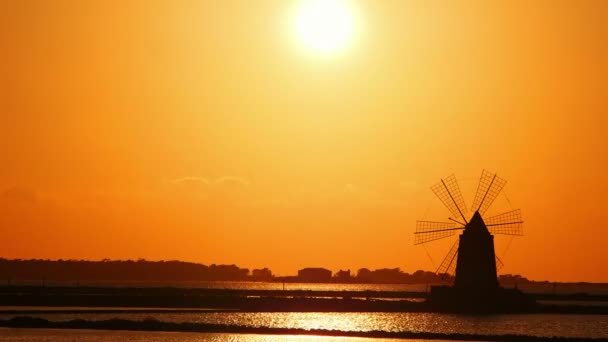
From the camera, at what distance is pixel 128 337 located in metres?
53.5

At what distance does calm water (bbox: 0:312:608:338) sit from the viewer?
6300 centimetres

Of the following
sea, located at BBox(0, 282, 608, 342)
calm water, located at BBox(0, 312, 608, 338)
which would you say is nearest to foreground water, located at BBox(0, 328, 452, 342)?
sea, located at BBox(0, 282, 608, 342)

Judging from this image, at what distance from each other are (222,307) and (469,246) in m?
23.8

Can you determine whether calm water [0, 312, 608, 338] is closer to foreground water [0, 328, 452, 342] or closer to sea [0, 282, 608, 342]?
sea [0, 282, 608, 342]

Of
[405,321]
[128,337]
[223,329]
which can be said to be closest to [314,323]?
[405,321]

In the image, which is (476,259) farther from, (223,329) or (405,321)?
(223,329)

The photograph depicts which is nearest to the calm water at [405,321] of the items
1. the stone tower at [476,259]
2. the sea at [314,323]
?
the sea at [314,323]

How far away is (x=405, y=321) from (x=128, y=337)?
2314 cm

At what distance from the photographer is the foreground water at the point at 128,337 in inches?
2021

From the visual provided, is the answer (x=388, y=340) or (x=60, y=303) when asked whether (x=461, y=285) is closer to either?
(x=388, y=340)

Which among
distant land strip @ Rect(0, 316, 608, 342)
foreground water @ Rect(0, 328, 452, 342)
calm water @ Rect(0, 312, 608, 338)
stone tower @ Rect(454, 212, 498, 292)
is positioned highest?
stone tower @ Rect(454, 212, 498, 292)

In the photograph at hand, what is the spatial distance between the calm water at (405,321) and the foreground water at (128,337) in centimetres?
774

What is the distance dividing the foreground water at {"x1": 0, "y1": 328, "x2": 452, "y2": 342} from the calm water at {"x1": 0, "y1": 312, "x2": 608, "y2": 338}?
305 inches

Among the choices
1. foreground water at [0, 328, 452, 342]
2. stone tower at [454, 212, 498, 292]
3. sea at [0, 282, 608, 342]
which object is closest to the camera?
foreground water at [0, 328, 452, 342]
